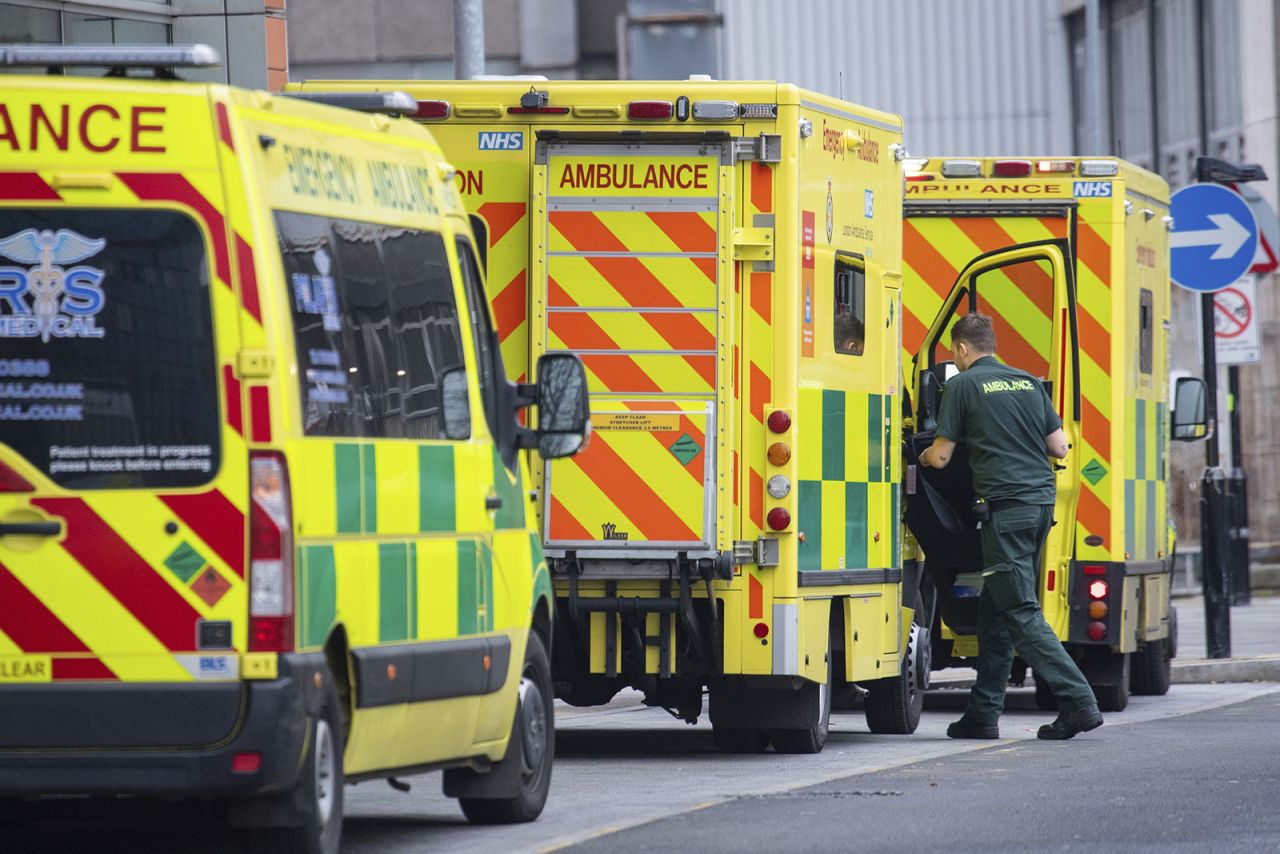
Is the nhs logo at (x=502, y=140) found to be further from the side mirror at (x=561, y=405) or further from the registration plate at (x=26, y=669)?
the registration plate at (x=26, y=669)

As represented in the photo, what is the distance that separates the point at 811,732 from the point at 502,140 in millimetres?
2967

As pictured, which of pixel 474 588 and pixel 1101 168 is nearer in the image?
pixel 474 588

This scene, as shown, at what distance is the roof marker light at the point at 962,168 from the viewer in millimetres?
14469

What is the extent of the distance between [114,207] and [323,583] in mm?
1143

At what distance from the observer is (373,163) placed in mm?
8117

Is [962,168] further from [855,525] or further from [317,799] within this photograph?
[317,799]

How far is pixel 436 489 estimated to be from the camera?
26.6 ft

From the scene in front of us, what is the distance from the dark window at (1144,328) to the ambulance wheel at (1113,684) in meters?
1.62

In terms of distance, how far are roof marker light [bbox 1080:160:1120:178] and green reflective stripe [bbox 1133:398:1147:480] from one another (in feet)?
4.31

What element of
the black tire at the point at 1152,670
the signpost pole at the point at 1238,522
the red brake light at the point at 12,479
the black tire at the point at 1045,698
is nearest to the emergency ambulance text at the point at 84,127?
the red brake light at the point at 12,479

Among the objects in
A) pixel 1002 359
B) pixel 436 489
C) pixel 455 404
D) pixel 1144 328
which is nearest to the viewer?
pixel 436 489

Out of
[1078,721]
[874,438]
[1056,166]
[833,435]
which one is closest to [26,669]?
[833,435]

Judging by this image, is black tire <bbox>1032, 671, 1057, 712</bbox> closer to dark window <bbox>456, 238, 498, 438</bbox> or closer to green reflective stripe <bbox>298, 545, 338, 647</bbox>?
dark window <bbox>456, 238, 498, 438</bbox>

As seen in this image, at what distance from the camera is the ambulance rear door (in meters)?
11.4
